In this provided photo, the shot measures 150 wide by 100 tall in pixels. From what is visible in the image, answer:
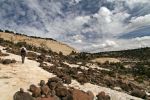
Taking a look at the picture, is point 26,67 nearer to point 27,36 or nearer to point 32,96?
point 32,96

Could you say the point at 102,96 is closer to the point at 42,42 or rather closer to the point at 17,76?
the point at 17,76

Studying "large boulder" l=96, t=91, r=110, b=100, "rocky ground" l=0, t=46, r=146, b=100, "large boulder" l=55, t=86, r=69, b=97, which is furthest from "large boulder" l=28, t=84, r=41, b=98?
"large boulder" l=96, t=91, r=110, b=100

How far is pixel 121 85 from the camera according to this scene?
4588 centimetres

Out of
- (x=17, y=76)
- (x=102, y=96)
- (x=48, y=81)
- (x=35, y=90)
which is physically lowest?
(x=102, y=96)

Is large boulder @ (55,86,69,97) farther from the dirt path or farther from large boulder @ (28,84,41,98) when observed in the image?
the dirt path

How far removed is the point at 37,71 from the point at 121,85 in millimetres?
11646

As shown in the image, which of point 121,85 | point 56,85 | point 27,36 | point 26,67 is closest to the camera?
point 56,85

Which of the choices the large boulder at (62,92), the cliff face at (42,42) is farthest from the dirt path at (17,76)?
the cliff face at (42,42)

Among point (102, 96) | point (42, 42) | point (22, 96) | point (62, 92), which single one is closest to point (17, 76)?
point (62, 92)

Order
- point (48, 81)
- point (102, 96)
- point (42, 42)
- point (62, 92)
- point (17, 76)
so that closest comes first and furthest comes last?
point (62, 92) < point (102, 96) < point (48, 81) < point (17, 76) < point (42, 42)

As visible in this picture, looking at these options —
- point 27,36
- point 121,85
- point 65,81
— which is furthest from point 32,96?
point 27,36

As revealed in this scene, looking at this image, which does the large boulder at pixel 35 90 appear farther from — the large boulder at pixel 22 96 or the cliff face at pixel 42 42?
the cliff face at pixel 42 42

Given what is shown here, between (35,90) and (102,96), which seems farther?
(102,96)

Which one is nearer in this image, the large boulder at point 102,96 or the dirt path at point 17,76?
the dirt path at point 17,76
